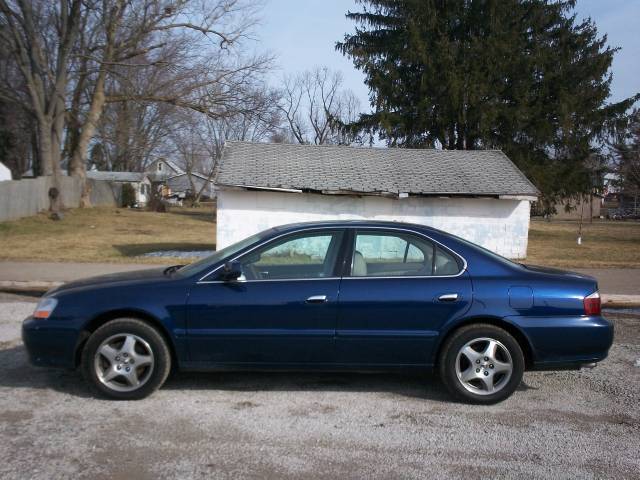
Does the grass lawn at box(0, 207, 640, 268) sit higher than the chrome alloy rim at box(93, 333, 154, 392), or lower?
lower

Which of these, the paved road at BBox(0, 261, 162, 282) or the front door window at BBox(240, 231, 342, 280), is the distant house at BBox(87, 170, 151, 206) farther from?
the front door window at BBox(240, 231, 342, 280)

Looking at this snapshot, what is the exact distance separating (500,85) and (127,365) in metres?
27.9

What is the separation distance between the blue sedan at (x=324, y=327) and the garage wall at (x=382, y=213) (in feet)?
35.6

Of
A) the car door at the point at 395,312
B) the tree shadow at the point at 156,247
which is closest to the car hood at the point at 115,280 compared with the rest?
the car door at the point at 395,312

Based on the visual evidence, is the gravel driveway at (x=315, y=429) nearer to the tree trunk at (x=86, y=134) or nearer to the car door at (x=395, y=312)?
the car door at (x=395, y=312)

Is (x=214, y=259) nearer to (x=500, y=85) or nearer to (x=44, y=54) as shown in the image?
(x=500, y=85)

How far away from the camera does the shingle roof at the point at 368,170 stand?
1609cm

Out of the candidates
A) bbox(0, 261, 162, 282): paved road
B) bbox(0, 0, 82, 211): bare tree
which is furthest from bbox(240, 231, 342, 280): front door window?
bbox(0, 0, 82, 211): bare tree

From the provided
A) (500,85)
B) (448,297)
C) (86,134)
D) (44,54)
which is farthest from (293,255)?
(86,134)

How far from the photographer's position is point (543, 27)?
30453mm

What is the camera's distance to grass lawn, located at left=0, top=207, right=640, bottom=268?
52.3ft

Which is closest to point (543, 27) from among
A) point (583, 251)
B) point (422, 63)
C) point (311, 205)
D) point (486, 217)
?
point (422, 63)

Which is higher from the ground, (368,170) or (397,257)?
(368,170)

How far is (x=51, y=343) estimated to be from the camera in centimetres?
476
